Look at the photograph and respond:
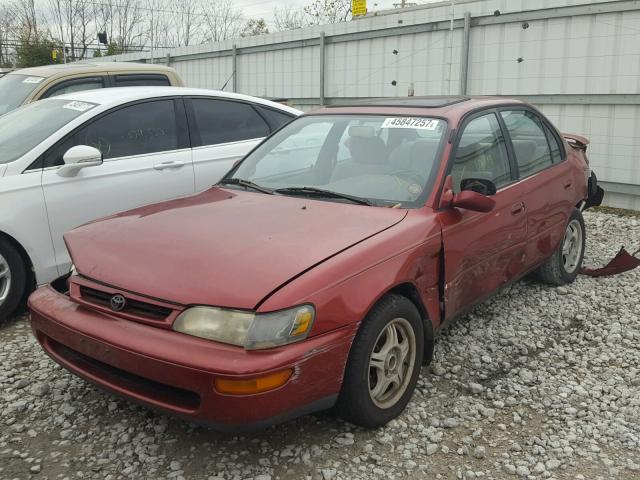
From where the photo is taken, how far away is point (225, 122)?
5547 millimetres

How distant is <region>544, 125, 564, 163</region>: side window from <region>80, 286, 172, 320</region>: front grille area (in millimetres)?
3418

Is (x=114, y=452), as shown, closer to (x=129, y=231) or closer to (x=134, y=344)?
(x=134, y=344)

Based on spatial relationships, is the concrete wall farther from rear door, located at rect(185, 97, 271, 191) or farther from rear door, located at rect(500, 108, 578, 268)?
rear door, located at rect(185, 97, 271, 191)

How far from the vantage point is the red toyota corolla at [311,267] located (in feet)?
8.04

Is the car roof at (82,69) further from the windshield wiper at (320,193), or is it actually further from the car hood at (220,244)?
the windshield wiper at (320,193)

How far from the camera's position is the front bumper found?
2383 mm

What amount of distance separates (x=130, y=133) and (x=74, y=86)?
8.41ft

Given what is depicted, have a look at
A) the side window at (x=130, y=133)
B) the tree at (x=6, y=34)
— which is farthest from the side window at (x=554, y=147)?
the tree at (x=6, y=34)

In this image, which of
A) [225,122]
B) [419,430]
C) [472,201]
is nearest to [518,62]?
[225,122]

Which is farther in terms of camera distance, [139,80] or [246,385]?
[139,80]

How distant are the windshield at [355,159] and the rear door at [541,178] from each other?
3.10ft

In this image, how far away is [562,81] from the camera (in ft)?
27.1

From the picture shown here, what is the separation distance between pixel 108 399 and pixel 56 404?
0.27 meters

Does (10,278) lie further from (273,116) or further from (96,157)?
(273,116)
